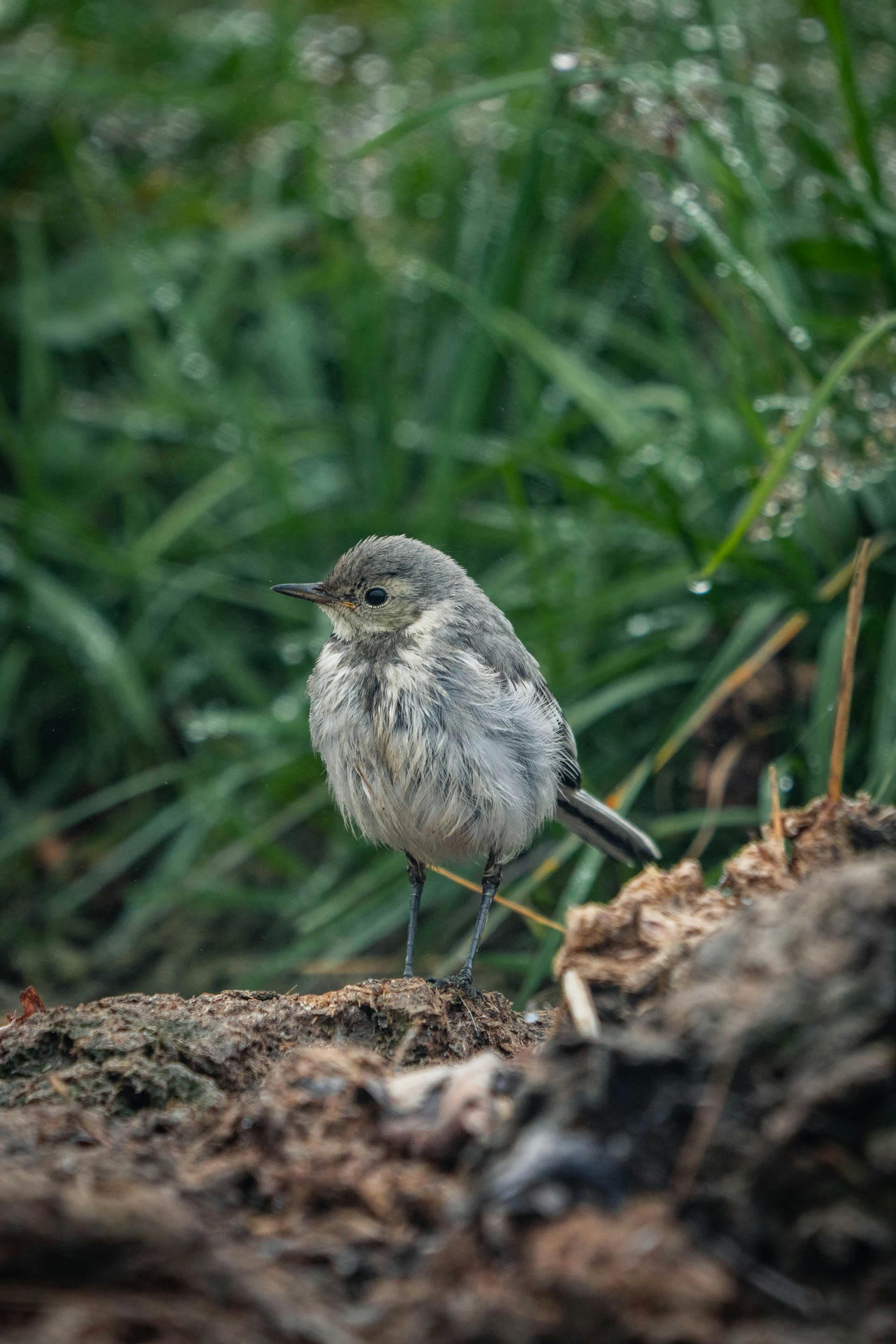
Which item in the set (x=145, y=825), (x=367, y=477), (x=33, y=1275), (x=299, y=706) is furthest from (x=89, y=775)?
(x=33, y=1275)

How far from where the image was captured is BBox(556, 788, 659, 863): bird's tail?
12.5ft

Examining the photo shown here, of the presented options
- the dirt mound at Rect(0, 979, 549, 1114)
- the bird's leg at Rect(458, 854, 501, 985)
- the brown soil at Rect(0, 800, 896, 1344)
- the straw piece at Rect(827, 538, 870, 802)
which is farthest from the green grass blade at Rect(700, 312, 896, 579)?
the brown soil at Rect(0, 800, 896, 1344)

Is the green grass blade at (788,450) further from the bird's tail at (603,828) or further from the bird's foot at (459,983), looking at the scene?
the bird's foot at (459,983)

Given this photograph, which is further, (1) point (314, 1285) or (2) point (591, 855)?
(2) point (591, 855)

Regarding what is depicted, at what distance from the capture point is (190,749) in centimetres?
600

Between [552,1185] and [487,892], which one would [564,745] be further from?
[552,1185]

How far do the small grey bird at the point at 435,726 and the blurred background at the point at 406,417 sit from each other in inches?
18.6

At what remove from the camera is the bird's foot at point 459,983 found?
2.92 metres

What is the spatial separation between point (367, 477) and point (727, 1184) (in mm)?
4738

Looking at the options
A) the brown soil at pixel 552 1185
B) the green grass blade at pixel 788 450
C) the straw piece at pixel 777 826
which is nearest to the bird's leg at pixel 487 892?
the green grass blade at pixel 788 450

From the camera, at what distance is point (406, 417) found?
6230 mm

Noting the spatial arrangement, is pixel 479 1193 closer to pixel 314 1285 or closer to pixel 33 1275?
pixel 314 1285

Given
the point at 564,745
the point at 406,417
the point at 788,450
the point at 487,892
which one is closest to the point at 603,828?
the point at 564,745

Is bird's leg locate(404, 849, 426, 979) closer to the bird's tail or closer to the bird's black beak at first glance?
the bird's tail
